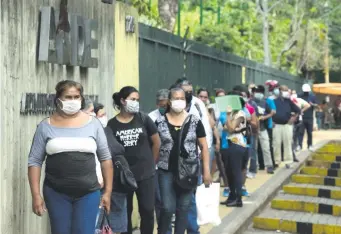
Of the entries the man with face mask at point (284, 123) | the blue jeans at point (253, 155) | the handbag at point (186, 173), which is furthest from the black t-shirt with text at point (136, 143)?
the man with face mask at point (284, 123)

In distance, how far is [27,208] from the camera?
6844 mm

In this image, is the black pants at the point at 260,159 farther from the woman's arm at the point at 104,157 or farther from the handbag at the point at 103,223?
the woman's arm at the point at 104,157

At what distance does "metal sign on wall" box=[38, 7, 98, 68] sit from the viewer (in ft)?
23.3

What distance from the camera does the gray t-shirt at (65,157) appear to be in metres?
6.12

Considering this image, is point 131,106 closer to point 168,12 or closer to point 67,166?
point 67,166

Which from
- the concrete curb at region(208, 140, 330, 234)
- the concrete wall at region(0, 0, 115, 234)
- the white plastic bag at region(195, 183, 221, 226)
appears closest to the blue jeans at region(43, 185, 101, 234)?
the concrete wall at region(0, 0, 115, 234)

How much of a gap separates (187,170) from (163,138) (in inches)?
16.4

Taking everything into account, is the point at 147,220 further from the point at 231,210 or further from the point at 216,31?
the point at 216,31

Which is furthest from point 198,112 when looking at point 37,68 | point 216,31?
point 216,31

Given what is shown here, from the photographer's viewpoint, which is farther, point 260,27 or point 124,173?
point 260,27

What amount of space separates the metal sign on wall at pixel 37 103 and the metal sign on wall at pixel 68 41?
324mm

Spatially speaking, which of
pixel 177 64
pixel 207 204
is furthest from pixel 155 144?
pixel 177 64

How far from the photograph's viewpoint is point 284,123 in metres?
16.4

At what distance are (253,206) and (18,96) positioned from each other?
592 cm
